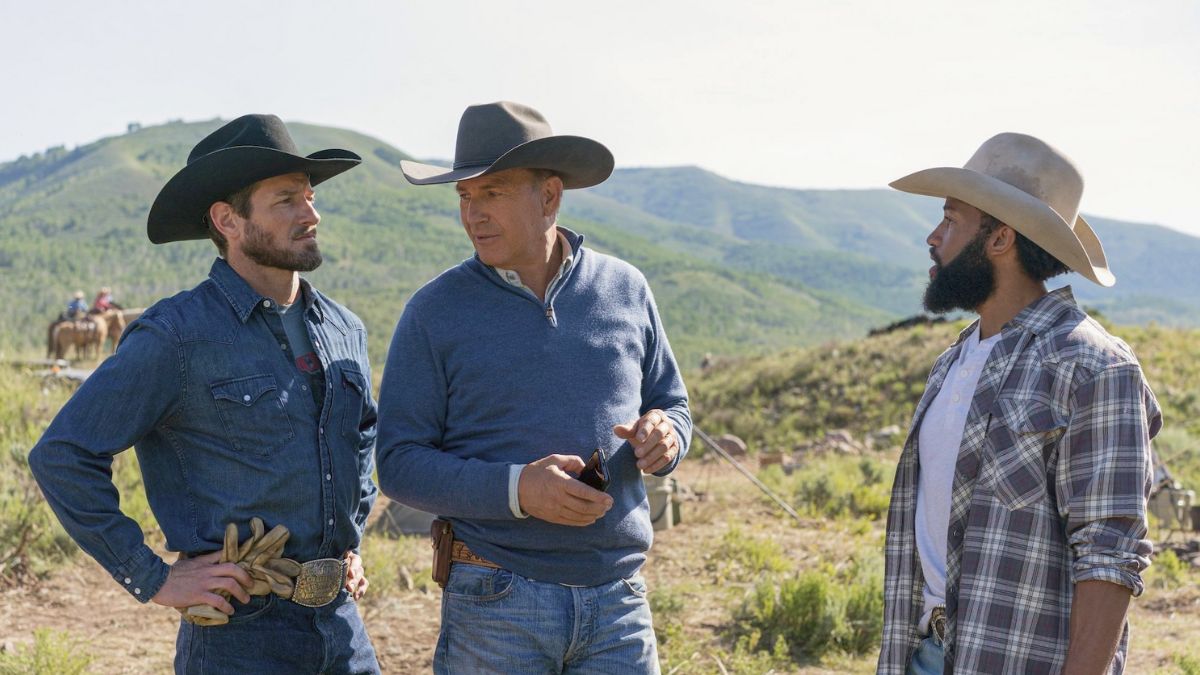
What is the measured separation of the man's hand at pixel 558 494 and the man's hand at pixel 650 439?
19 centimetres

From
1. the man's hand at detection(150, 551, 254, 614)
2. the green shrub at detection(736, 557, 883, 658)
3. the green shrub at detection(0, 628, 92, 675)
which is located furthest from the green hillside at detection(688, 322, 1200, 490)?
the man's hand at detection(150, 551, 254, 614)

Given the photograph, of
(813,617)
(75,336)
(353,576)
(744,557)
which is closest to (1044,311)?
(353,576)

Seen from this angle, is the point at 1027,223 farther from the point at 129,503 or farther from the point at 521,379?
the point at 129,503

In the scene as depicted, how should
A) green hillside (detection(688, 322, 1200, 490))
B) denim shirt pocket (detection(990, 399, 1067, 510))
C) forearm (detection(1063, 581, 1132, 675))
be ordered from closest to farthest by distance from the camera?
forearm (detection(1063, 581, 1132, 675)) < denim shirt pocket (detection(990, 399, 1067, 510)) < green hillside (detection(688, 322, 1200, 490))

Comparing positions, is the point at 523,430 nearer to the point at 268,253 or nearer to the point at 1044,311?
the point at 268,253

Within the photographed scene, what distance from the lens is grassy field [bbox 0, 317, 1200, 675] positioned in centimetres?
550

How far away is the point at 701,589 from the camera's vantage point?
6.76 m

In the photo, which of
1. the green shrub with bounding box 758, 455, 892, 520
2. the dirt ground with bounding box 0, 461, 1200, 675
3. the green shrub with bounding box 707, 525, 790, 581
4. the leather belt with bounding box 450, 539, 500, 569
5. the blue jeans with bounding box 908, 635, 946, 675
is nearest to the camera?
the blue jeans with bounding box 908, 635, 946, 675

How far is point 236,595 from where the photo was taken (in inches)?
106

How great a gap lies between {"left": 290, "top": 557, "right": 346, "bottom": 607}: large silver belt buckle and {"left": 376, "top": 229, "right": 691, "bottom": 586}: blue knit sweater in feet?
0.89

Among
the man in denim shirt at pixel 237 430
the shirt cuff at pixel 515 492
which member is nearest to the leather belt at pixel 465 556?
the shirt cuff at pixel 515 492

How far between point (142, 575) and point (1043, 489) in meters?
2.18

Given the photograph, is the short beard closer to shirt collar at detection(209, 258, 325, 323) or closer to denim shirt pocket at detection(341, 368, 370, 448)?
shirt collar at detection(209, 258, 325, 323)

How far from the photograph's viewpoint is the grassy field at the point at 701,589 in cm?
550
